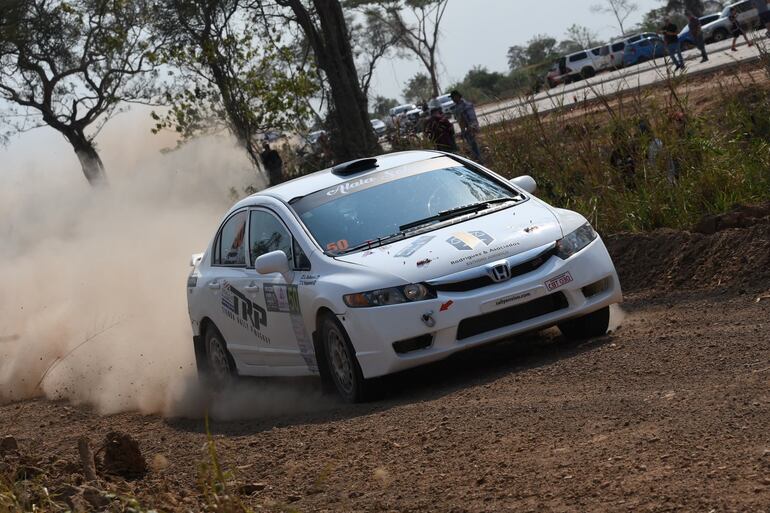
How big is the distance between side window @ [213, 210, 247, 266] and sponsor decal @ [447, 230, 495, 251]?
2071 mm

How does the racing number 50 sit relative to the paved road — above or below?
below

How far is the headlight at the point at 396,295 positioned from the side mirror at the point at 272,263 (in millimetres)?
889

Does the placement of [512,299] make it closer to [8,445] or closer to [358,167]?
[358,167]

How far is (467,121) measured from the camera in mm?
17078

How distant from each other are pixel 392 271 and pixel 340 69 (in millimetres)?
15179

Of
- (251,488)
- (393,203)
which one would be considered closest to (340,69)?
(393,203)

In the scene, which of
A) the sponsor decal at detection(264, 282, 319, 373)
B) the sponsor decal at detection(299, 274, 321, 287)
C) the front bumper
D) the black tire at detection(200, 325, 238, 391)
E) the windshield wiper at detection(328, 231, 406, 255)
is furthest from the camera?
the black tire at detection(200, 325, 238, 391)

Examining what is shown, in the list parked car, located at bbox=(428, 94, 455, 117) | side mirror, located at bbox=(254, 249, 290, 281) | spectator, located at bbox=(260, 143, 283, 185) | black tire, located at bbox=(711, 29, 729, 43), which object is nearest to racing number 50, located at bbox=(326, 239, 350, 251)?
side mirror, located at bbox=(254, 249, 290, 281)

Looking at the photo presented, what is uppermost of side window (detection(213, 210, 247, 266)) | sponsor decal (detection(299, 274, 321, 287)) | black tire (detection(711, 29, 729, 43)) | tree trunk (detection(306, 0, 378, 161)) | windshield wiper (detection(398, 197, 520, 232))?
tree trunk (detection(306, 0, 378, 161))

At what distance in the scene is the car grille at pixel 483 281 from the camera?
324 inches

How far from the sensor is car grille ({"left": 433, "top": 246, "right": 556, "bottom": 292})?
324 inches

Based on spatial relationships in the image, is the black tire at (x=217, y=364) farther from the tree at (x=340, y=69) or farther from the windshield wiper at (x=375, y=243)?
the tree at (x=340, y=69)

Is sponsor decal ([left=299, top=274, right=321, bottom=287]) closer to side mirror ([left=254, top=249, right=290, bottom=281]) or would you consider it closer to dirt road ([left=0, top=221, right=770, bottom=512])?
side mirror ([left=254, top=249, right=290, bottom=281])

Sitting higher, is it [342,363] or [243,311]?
[243,311]
